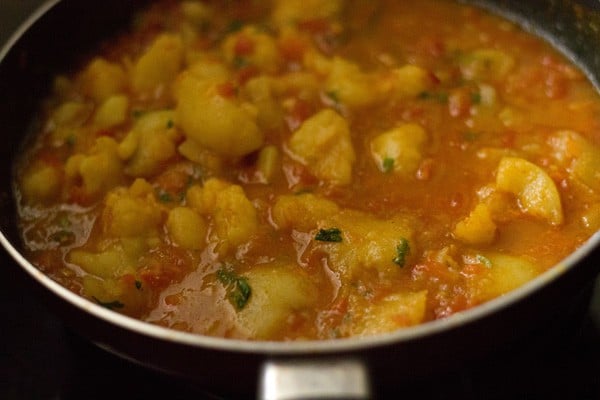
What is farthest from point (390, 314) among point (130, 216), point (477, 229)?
point (130, 216)

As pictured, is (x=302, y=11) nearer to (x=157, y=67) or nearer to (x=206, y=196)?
(x=157, y=67)

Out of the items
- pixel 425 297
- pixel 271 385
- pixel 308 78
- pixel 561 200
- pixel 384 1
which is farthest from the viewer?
pixel 384 1

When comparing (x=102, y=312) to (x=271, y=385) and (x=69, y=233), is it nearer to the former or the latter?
(x=271, y=385)

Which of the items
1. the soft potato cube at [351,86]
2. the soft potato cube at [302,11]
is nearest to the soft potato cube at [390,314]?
the soft potato cube at [351,86]

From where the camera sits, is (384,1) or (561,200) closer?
(561,200)

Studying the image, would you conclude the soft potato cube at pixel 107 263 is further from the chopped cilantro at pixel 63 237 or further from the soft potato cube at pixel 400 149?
the soft potato cube at pixel 400 149

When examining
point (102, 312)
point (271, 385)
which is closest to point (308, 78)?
point (102, 312)

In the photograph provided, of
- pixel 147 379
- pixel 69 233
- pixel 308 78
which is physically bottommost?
pixel 147 379

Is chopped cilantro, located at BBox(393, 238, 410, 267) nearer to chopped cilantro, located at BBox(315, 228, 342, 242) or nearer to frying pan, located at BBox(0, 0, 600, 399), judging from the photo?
chopped cilantro, located at BBox(315, 228, 342, 242)
